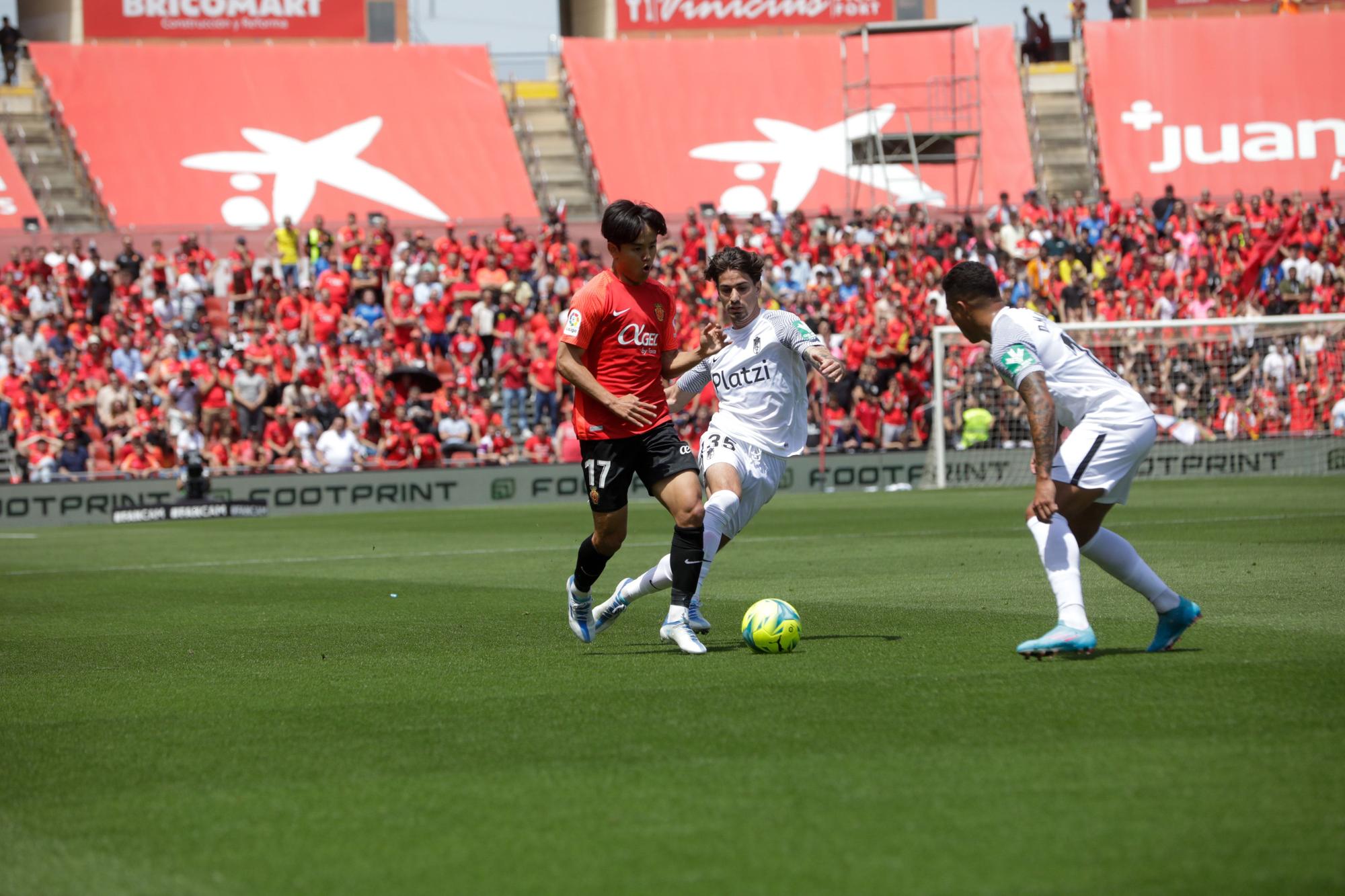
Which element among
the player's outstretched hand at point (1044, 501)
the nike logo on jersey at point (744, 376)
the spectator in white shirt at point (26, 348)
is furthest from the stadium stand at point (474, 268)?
the player's outstretched hand at point (1044, 501)

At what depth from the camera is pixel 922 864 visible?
4.21 meters

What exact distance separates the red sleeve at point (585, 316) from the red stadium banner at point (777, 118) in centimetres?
3274

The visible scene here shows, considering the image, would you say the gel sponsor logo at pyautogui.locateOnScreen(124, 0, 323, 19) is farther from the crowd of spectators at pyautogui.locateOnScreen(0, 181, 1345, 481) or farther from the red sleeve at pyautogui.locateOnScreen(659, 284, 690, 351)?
the red sleeve at pyautogui.locateOnScreen(659, 284, 690, 351)

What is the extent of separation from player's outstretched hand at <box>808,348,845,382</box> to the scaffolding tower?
32.3 m

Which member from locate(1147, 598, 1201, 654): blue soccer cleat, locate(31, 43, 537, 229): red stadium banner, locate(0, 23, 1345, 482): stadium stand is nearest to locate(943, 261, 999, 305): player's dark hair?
locate(1147, 598, 1201, 654): blue soccer cleat

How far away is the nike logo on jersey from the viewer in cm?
971

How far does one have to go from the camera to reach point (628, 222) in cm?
869

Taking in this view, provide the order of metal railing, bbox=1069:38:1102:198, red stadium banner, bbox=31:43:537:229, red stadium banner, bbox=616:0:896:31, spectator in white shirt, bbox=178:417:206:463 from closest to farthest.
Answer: spectator in white shirt, bbox=178:417:206:463
red stadium banner, bbox=31:43:537:229
metal railing, bbox=1069:38:1102:198
red stadium banner, bbox=616:0:896:31

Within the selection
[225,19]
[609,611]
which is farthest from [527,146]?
[609,611]

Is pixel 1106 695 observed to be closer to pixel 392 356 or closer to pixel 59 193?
pixel 392 356

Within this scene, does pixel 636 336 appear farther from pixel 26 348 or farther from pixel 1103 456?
pixel 26 348

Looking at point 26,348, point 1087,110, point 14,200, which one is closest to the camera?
point 26,348

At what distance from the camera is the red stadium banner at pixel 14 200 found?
3659cm

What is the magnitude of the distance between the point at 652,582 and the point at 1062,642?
2.51 m
